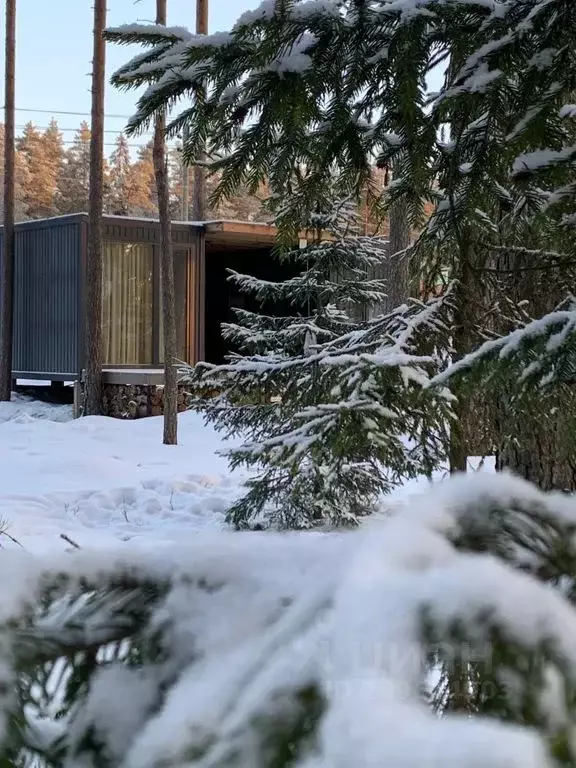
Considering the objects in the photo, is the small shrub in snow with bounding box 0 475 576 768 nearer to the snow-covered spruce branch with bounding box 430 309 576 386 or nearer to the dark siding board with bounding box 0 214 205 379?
the snow-covered spruce branch with bounding box 430 309 576 386

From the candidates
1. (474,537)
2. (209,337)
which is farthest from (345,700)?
(209,337)

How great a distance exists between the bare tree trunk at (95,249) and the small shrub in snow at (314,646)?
1222 centimetres

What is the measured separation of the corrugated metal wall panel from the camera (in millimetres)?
13516

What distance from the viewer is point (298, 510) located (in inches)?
252

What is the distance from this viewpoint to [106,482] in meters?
8.34

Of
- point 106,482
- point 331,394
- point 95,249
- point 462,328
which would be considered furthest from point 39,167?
point 331,394

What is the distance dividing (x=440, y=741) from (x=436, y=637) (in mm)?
94

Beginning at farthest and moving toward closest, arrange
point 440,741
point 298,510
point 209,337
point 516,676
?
1. point 209,337
2. point 298,510
3. point 516,676
4. point 440,741

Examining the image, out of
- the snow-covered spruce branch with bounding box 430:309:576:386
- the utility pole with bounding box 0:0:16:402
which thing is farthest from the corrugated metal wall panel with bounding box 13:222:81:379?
the snow-covered spruce branch with bounding box 430:309:576:386

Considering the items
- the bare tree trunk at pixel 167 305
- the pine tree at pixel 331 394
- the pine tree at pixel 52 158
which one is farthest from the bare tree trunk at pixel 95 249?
the pine tree at pixel 52 158

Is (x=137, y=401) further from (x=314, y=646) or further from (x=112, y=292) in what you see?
(x=314, y=646)

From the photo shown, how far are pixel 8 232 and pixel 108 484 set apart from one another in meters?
7.64

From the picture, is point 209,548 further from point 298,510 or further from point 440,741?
point 298,510

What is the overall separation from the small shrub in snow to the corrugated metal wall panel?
12.9m
